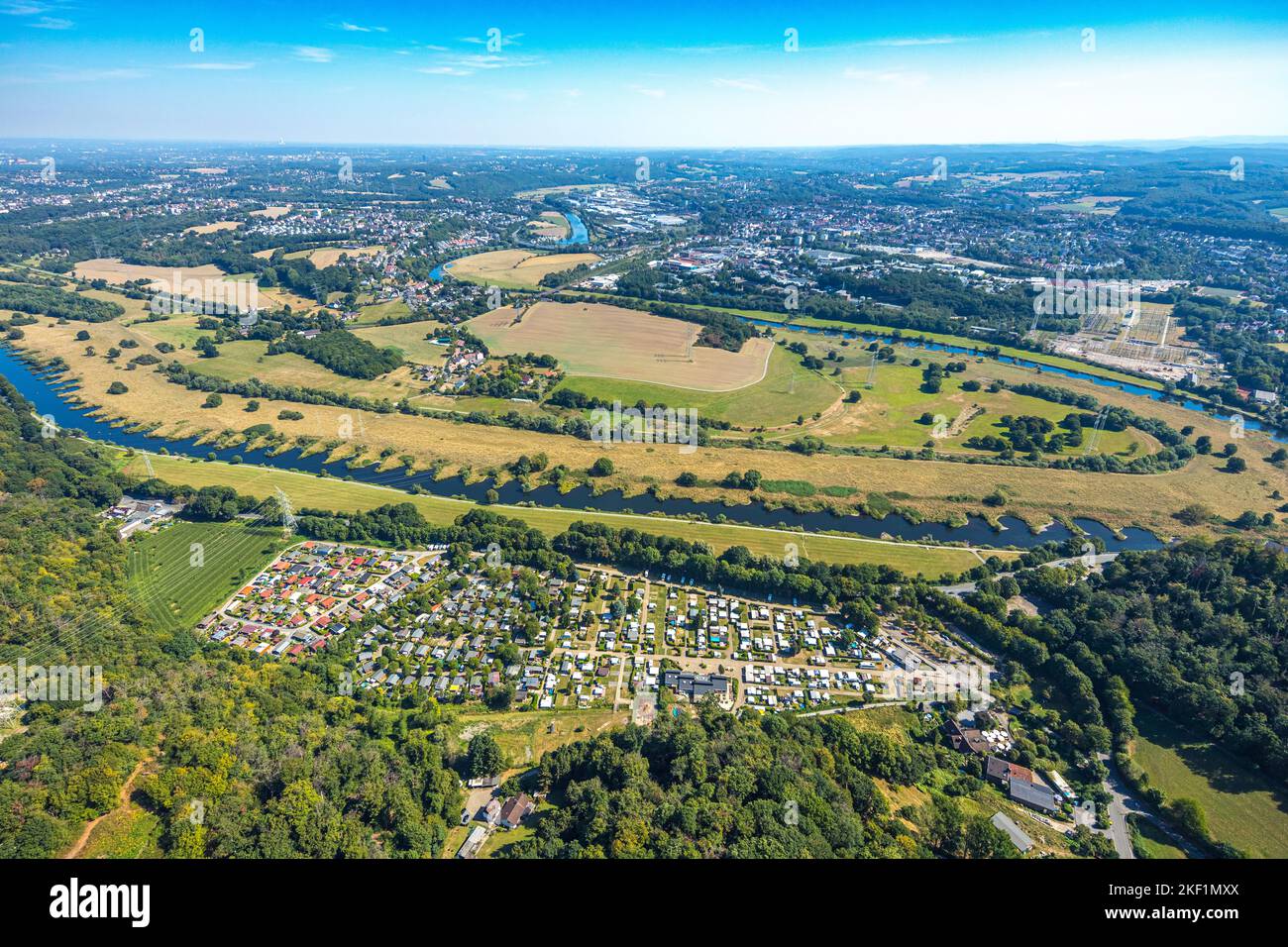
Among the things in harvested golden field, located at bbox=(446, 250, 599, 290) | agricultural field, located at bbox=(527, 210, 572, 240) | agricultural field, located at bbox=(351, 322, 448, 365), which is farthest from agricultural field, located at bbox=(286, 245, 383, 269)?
agricultural field, located at bbox=(527, 210, 572, 240)

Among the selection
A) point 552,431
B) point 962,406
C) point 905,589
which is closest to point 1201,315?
point 962,406

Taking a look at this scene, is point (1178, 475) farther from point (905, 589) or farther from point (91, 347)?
point (91, 347)

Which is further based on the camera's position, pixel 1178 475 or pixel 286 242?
pixel 286 242

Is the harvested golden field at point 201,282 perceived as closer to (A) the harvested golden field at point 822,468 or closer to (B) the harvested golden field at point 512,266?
(B) the harvested golden field at point 512,266

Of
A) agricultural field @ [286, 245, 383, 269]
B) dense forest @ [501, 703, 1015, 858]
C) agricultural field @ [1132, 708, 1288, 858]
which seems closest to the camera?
dense forest @ [501, 703, 1015, 858]

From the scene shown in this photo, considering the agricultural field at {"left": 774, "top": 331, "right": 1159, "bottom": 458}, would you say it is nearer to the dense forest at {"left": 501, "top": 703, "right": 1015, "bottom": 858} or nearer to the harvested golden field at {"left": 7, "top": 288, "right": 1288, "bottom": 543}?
the harvested golden field at {"left": 7, "top": 288, "right": 1288, "bottom": 543}
